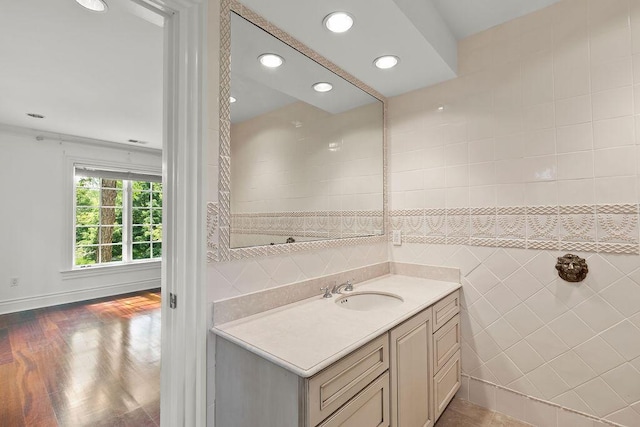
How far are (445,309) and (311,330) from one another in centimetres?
99

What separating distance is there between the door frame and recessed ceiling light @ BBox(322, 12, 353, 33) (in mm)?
591

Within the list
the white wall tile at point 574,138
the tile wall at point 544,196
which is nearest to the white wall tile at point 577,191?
the tile wall at point 544,196

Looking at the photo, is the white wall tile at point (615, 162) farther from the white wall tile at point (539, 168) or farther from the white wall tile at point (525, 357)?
the white wall tile at point (525, 357)

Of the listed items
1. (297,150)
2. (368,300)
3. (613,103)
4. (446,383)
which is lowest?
(446,383)

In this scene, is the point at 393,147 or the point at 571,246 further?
the point at 393,147

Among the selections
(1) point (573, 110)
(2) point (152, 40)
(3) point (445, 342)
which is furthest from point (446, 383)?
(2) point (152, 40)

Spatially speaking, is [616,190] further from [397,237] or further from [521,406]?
[521,406]

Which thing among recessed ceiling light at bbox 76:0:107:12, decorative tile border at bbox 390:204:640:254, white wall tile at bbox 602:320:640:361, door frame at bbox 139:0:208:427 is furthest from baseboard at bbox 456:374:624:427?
recessed ceiling light at bbox 76:0:107:12

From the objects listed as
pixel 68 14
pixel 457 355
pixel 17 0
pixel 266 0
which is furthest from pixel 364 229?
pixel 17 0

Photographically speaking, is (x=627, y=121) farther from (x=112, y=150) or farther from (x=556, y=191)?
(x=112, y=150)

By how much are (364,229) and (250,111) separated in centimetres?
115

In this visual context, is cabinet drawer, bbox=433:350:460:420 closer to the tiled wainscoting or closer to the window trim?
the tiled wainscoting

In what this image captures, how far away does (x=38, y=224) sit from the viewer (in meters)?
4.05

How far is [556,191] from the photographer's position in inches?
65.2
